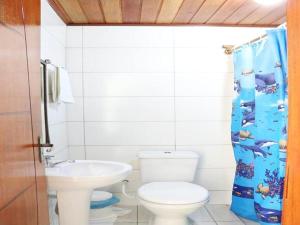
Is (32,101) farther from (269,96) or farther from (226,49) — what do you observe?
(226,49)

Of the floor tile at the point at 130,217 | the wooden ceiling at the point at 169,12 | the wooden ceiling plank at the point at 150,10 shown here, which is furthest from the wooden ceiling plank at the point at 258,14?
the floor tile at the point at 130,217

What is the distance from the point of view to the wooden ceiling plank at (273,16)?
228 centimetres

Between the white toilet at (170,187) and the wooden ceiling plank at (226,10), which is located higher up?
the wooden ceiling plank at (226,10)

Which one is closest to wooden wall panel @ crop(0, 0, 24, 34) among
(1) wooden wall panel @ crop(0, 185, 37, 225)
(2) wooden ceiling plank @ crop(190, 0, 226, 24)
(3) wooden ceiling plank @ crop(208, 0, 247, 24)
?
(1) wooden wall panel @ crop(0, 185, 37, 225)

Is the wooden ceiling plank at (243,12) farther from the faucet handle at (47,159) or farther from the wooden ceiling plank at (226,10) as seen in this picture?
the faucet handle at (47,159)

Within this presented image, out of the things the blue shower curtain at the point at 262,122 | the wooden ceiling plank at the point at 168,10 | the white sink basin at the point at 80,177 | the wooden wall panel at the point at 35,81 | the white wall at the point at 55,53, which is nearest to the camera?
the wooden wall panel at the point at 35,81

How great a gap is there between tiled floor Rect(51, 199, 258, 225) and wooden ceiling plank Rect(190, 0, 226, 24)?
6.00 feet

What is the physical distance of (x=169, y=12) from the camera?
7.62ft

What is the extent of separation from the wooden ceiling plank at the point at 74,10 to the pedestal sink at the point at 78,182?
1214 mm

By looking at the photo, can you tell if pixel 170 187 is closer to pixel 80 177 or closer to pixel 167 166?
pixel 167 166

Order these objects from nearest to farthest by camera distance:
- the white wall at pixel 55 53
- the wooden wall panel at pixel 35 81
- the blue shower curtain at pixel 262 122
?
the wooden wall panel at pixel 35 81 → the blue shower curtain at pixel 262 122 → the white wall at pixel 55 53

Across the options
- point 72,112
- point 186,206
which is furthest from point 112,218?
point 72,112

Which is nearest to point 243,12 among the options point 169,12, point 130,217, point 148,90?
point 169,12

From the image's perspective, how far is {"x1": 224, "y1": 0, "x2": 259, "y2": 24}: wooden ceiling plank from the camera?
2145 mm
